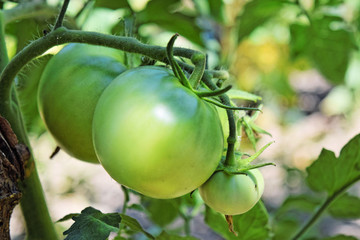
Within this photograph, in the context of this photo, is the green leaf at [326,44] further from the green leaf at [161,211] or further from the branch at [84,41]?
the branch at [84,41]

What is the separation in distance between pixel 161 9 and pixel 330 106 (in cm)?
193

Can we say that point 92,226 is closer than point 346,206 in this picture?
Yes

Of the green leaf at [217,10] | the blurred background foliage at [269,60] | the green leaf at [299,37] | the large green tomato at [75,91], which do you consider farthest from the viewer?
the green leaf at [299,37]

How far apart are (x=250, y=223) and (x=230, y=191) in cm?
28

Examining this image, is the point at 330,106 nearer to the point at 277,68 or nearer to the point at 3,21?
the point at 277,68

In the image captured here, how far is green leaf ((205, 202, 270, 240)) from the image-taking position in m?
0.73

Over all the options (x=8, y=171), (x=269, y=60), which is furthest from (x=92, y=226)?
(x=269, y=60)

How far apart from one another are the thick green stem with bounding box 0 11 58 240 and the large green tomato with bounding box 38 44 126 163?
43mm

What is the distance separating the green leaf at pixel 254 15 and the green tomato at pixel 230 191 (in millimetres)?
722

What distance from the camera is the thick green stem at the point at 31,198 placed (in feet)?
1.95

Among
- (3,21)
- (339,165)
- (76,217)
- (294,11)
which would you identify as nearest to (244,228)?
(339,165)

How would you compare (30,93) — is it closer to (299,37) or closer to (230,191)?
(230,191)

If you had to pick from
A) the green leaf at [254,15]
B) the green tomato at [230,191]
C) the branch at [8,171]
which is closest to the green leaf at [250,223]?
the green tomato at [230,191]

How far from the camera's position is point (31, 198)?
0.61 meters
